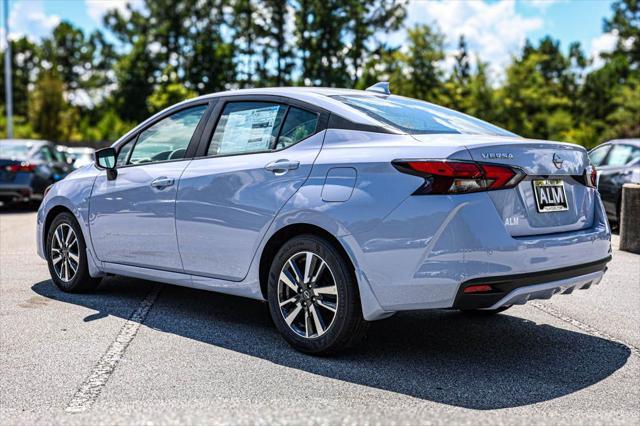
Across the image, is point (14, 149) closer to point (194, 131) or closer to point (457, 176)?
point (194, 131)

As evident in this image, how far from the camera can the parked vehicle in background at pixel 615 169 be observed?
11.6 metres

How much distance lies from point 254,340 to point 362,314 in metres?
0.97

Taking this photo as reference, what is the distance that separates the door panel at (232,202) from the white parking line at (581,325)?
2.33 meters

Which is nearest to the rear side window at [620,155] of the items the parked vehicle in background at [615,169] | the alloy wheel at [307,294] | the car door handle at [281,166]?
the parked vehicle in background at [615,169]

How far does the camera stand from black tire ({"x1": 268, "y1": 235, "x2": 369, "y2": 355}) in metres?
4.33

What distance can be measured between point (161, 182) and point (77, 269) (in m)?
1.47

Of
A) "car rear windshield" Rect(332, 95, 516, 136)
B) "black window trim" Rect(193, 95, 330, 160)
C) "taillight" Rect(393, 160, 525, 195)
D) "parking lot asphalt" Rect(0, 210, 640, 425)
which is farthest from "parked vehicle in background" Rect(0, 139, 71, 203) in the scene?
"taillight" Rect(393, 160, 525, 195)

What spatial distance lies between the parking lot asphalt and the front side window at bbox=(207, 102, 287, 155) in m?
1.26

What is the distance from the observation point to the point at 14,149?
16.5 metres

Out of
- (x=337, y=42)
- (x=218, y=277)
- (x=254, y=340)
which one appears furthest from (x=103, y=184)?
(x=337, y=42)

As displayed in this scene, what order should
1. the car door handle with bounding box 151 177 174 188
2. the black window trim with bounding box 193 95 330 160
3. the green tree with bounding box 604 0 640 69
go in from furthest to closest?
1. the green tree with bounding box 604 0 640 69
2. the car door handle with bounding box 151 177 174 188
3. the black window trim with bounding box 193 95 330 160

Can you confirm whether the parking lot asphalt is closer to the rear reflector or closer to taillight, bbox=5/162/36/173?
the rear reflector

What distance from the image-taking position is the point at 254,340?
16.4 ft

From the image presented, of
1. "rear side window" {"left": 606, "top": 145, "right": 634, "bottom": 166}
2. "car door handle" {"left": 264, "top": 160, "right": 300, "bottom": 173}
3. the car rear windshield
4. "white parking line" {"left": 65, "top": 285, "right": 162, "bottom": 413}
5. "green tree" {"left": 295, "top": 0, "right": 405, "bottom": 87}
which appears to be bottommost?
"white parking line" {"left": 65, "top": 285, "right": 162, "bottom": 413}
